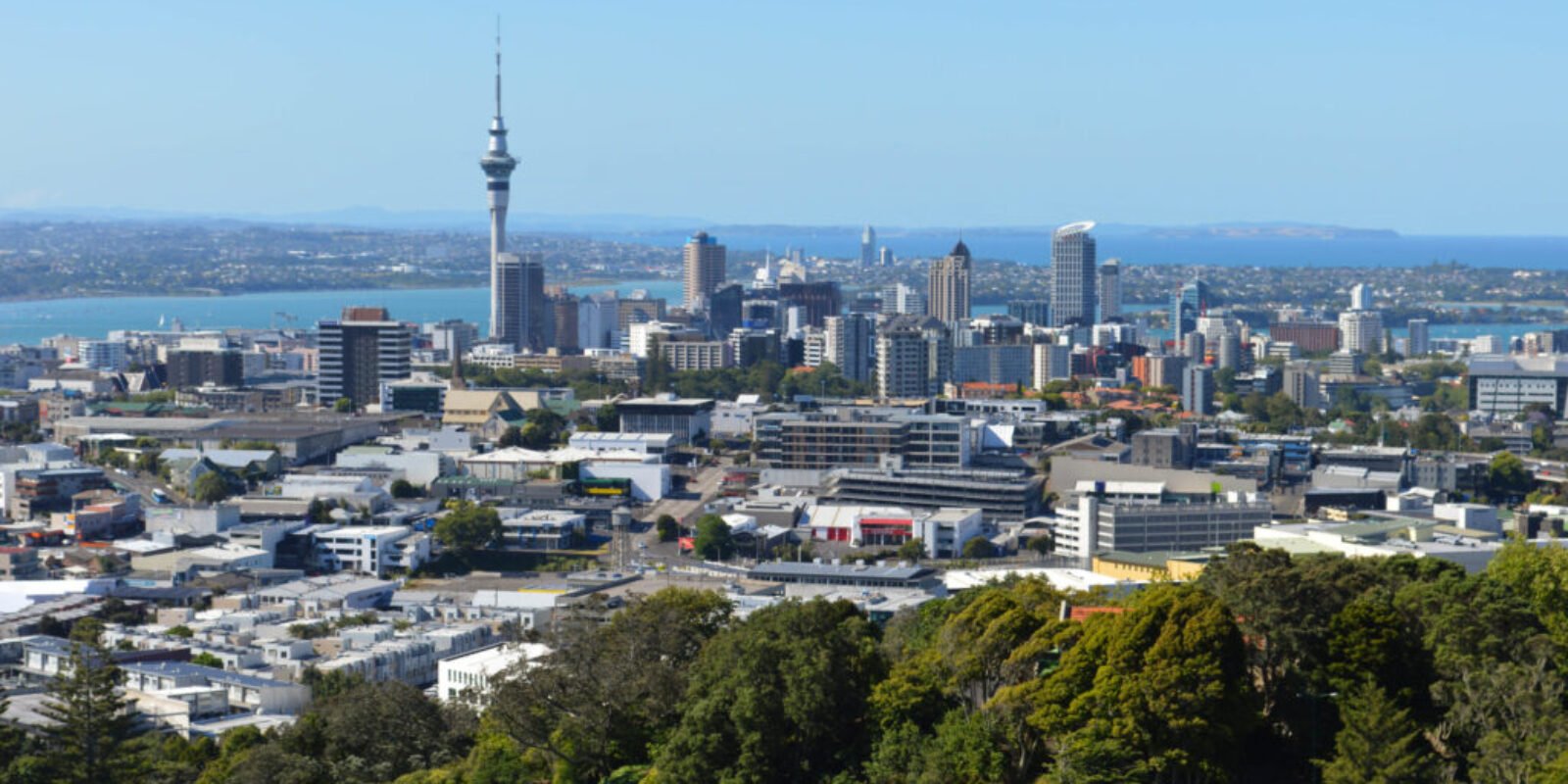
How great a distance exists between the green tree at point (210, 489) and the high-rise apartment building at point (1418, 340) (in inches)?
1428

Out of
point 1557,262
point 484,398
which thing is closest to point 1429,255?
point 1557,262

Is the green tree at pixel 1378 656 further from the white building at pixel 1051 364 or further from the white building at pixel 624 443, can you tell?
the white building at pixel 1051 364

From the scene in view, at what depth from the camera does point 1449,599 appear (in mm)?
12688

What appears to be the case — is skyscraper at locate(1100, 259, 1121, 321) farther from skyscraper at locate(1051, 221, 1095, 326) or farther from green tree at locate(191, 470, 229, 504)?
green tree at locate(191, 470, 229, 504)

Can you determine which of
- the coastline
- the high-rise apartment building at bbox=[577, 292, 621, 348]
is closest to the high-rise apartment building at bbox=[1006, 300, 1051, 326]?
the high-rise apartment building at bbox=[577, 292, 621, 348]

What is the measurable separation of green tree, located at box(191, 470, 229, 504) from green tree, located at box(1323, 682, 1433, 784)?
2090 cm

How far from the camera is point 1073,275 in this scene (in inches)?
2539

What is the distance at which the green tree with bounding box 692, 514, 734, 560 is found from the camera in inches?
1045

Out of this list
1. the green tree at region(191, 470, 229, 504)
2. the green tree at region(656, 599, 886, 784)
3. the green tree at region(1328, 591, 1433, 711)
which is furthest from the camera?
the green tree at region(191, 470, 229, 504)

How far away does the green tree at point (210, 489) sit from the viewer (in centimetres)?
3022

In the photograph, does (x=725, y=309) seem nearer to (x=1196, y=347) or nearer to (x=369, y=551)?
(x=1196, y=347)

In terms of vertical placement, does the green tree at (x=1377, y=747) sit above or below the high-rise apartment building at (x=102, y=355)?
above

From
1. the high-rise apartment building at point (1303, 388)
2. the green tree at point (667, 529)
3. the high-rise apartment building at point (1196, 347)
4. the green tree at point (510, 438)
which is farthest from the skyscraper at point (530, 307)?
the green tree at point (667, 529)

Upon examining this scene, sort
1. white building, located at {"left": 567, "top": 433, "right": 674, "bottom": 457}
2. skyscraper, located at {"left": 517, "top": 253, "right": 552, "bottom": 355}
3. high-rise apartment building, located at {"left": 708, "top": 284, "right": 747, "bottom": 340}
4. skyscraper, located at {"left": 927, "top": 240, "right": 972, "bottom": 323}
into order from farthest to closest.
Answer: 1. high-rise apartment building, located at {"left": 708, "top": 284, "right": 747, "bottom": 340}
2. skyscraper, located at {"left": 927, "top": 240, "right": 972, "bottom": 323}
3. skyscraper, located at {"left": 517, "top": 253, "right": 552, "bottom": 355}
4. white building, located at {"left": 567, "top": 433, "right": 674, "bottom": 457}
